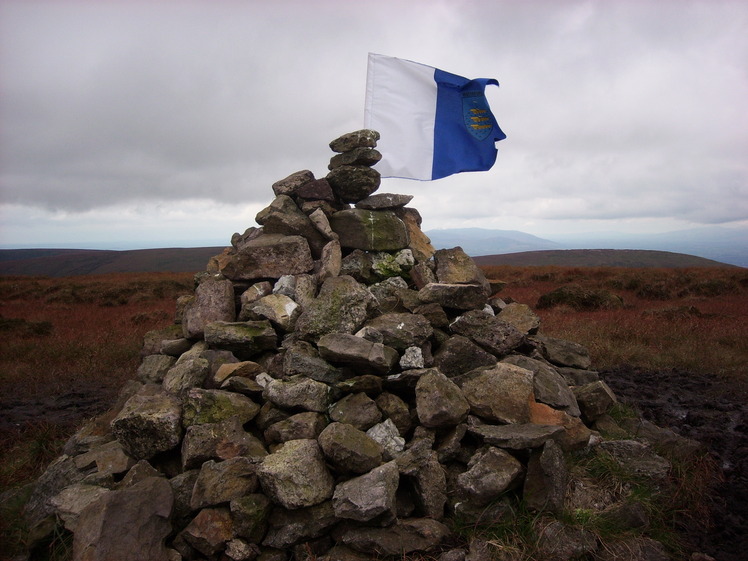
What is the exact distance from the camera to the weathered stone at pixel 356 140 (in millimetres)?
8008

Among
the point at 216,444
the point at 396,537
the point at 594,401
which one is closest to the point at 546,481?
the point at 396,537

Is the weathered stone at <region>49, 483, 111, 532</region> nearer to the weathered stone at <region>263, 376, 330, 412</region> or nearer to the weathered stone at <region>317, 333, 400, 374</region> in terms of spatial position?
the weathered stone at <region>263, 376, 330, 412</region>

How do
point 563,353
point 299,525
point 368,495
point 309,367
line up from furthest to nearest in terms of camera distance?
point 563,353 < point 309,367 < point 299,525 < point 368,495

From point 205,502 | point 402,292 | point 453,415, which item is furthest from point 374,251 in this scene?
point 205,502

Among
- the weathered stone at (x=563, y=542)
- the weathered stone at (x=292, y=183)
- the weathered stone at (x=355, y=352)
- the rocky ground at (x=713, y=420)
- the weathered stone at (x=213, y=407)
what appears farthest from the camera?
the weathered stone at (x=292, y=183)

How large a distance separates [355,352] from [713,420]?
19.1 ft

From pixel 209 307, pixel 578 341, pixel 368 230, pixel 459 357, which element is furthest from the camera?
pixel 578 341

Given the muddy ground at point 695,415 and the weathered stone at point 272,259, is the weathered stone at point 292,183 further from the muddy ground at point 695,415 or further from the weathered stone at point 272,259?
the muddy ground at point 695,415

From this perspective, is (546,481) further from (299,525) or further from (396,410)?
(299,525)

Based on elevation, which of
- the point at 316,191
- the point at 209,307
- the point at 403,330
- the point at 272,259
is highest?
the point at 316,191

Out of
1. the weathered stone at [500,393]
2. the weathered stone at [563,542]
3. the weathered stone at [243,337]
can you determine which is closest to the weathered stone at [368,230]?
the weathered stone at [243,337]

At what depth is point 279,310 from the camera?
268 inches

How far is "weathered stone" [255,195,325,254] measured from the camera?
25.4 feet

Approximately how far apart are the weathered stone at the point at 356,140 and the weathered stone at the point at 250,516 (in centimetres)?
549
